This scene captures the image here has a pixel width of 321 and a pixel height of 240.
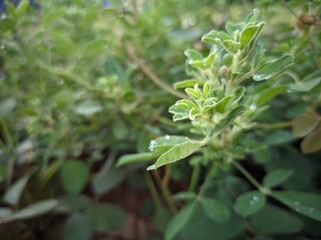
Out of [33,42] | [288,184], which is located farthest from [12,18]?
[288,184]

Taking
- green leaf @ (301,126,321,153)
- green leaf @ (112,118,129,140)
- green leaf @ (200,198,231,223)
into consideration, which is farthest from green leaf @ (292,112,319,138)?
green leaf @ (112,118,129,140)

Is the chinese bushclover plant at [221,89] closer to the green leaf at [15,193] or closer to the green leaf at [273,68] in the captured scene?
the green leaf at [273,68]

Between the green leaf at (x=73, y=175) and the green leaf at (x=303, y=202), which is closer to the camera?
the green leaf at (x=303, y=202)

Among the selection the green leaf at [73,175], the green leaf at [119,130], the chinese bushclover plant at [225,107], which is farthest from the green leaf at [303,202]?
the green leaf at [73,175]

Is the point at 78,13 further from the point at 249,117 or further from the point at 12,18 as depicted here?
the point at 249,117

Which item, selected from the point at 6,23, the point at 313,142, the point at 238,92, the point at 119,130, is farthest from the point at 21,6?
the point at 313,142

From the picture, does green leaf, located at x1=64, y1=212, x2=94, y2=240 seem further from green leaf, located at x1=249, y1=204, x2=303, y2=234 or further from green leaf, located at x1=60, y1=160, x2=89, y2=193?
green leaf, located at x1=249, y1=204, x2=303, y2=234

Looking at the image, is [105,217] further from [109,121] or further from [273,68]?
[273,68]
